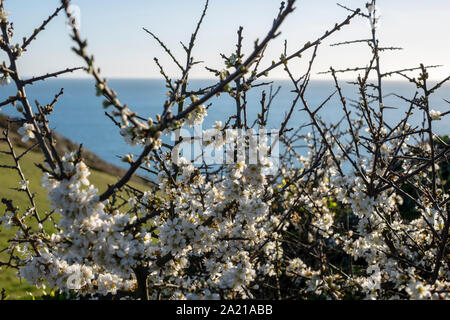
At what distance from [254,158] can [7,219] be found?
80.3 inches

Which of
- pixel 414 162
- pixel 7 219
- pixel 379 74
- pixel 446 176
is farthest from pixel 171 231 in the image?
pixel 446 176

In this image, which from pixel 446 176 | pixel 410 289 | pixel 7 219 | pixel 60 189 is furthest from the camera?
pixel 446 176

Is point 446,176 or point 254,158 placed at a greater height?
point 446,176

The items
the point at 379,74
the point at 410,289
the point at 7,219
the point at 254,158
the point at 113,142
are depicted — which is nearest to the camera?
the point at 410,289

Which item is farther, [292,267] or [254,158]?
[292,267]

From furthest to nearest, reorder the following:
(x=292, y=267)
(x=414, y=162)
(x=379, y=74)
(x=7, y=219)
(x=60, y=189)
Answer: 1. (x=292, y=267)
2. (x=414, y=162)
3. (x=379, y=74)
4. (x=7, y=219)
5. (x=60, y=189)

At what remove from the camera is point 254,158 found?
2.35 metres

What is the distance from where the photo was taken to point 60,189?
1651 mm

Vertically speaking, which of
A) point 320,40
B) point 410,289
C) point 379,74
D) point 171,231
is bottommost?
point 410,289

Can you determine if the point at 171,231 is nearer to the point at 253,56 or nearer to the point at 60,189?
the point at 60,189
